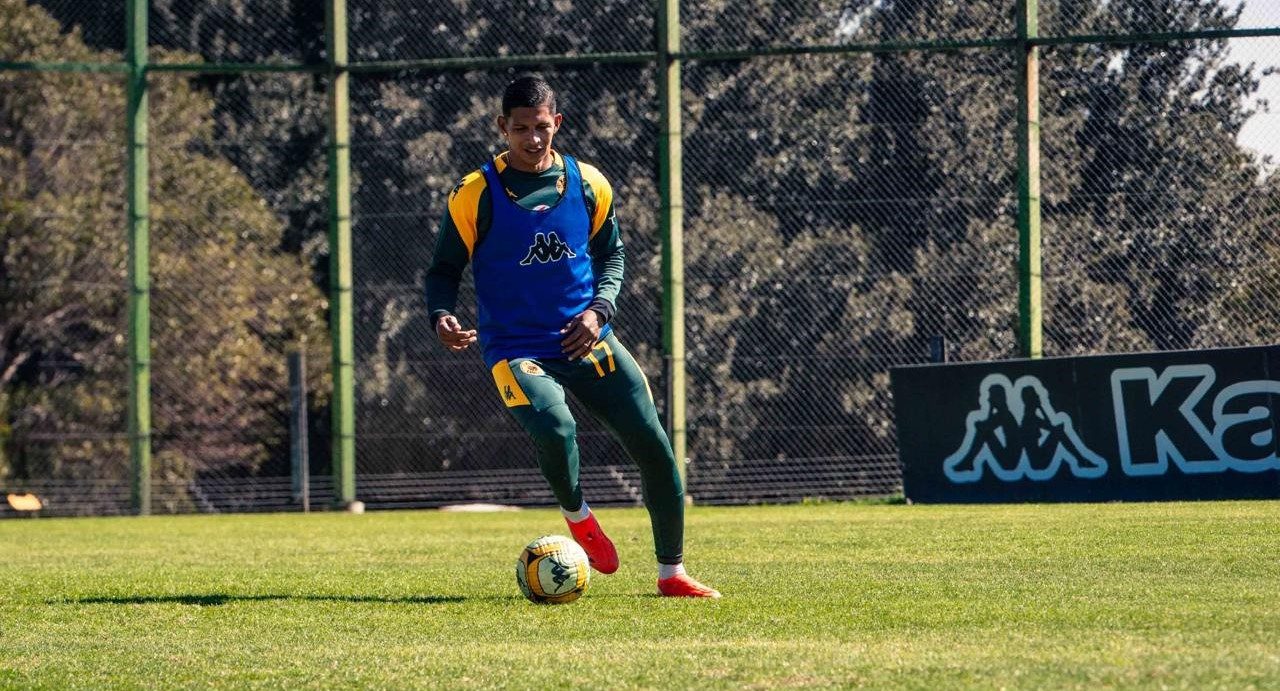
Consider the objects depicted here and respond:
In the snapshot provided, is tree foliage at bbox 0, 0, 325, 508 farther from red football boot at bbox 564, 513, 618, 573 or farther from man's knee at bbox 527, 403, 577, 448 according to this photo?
man's knee at bbox 527, 403, 577, 448

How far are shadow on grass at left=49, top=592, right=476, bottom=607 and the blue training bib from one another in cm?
95

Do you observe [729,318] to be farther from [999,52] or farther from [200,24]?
[200,24]

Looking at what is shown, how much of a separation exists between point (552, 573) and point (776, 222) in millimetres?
11163

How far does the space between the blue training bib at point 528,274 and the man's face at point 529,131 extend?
0.15 meters

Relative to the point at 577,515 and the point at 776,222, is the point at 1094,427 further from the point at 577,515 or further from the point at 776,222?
the point at 577,515

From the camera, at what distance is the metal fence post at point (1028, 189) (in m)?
15.1

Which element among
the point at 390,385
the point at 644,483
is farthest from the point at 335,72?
the point at 644,483

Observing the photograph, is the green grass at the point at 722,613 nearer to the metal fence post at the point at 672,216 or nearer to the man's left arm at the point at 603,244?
the man's left arm at the point at 603,244

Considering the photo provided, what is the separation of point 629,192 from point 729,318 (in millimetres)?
2212

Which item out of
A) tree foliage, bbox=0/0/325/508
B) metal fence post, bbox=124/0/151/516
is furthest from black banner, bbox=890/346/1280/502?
tree foliage, bbox=0/0/325/508

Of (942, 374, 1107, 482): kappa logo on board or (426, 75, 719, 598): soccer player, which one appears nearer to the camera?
(426, 75, 719, 598): soccer player

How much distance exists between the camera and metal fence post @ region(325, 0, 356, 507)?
54.0 ft

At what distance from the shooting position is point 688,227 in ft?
56.0

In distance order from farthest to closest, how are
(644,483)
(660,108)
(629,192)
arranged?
(629,192), (660,108), (644,483)
